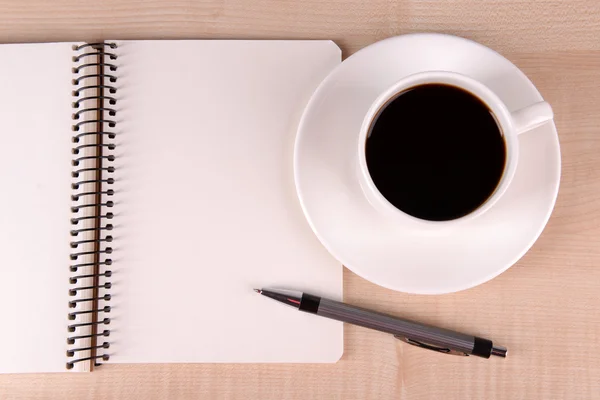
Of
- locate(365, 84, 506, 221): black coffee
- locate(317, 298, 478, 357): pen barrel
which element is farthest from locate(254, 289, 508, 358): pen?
locate(365, 84, 506, 221): black coffee

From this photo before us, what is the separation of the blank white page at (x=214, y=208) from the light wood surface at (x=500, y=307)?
1.1 inches

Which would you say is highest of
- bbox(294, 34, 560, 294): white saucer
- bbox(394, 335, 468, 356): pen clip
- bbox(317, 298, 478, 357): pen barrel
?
bbox(294, 34, 560, 294): white saucer

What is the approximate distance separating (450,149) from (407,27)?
20 centimetres

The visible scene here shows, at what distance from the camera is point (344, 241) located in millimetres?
545

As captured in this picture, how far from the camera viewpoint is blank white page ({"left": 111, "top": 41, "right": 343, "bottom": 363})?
2.01 feet

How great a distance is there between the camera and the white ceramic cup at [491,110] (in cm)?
47

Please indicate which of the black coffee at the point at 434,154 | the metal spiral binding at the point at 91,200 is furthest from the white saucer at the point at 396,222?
the metal spiral binding at the point at 91,200

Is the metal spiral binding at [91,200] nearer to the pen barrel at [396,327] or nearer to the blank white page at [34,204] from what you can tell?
the blank white page at [34,204]

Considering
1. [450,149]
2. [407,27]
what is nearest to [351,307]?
[450,149]

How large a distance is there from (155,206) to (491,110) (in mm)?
383

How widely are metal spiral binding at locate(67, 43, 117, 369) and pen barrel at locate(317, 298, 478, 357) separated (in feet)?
0.85

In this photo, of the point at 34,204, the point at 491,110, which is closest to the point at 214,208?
the point at 34,204

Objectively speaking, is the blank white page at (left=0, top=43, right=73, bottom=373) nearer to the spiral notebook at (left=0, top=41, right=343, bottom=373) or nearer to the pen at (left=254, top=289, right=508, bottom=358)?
the spiral notebook at (left=0, top=41, right=343, bottom=373)

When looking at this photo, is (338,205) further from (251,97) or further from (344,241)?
(251,97)
